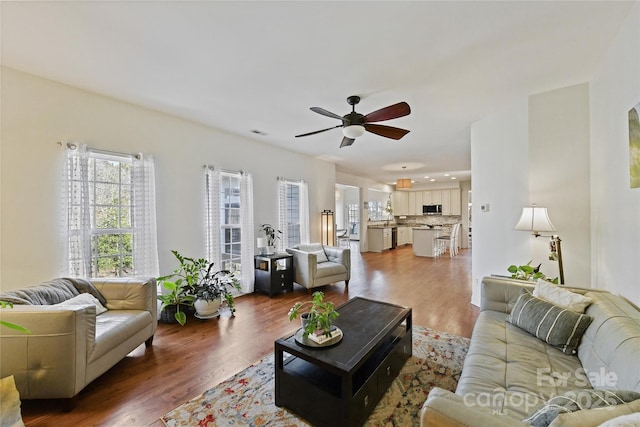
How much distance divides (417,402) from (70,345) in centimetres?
243

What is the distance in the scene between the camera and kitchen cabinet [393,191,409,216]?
11516mm

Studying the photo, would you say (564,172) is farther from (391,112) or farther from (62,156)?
(62,156)

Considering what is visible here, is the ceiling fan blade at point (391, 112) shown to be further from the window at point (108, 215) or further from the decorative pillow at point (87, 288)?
the decorative pillow at point (87, 288)

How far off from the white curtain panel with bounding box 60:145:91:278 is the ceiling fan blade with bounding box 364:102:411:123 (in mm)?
3072

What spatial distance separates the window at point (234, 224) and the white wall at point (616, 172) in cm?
432

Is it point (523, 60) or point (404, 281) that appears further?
point (404, 281)

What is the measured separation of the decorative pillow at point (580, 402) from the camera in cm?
96

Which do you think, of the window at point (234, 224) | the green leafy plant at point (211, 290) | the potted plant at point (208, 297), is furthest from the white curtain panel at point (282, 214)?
the potted plant at point (208, 297)

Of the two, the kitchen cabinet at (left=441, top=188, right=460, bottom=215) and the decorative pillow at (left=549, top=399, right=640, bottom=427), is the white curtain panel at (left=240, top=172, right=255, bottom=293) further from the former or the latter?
the kitchen cabinet at (left=441, top=188, right=460, bottom=215)

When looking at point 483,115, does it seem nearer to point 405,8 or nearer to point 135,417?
point 405,8

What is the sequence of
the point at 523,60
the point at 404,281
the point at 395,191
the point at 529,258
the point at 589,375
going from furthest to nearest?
the point at 395,191 → the point at 404,281 → the point at 529,258 → the point at 523,60 → the point at 589,375

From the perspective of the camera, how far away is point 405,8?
5.65ft

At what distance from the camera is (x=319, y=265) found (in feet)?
15.6

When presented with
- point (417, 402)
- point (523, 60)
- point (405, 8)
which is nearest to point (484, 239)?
point (523, 60)
